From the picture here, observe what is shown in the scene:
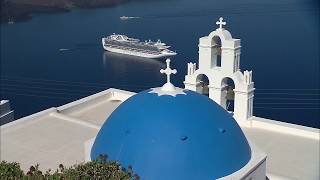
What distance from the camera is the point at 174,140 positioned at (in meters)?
13.7

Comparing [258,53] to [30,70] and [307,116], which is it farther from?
[30,70]

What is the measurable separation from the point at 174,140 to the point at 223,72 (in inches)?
282

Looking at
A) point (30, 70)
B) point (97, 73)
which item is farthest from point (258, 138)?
point (30, 70)

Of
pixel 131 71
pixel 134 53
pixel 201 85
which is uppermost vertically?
pixel 201 85

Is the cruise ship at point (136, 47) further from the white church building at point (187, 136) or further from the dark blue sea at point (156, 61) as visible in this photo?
the white church building at point (187, 136)

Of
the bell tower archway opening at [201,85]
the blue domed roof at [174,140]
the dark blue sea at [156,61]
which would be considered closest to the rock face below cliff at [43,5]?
the dark blue sea at [156,61]

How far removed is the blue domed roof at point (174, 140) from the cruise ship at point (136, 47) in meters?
42.9

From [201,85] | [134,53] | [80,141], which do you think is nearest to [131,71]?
[134,53]

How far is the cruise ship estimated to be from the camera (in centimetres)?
5894

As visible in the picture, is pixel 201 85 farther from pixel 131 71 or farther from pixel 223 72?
pixel 131 71

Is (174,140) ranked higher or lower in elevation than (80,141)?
higher

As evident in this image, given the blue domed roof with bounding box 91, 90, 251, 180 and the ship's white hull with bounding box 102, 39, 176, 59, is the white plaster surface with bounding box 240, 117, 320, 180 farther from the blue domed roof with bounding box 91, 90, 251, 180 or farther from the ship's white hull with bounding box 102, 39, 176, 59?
the ship's white hull with bounding box 102, 39, 176, 59

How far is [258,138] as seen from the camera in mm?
19969

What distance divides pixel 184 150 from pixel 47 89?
36555mm
